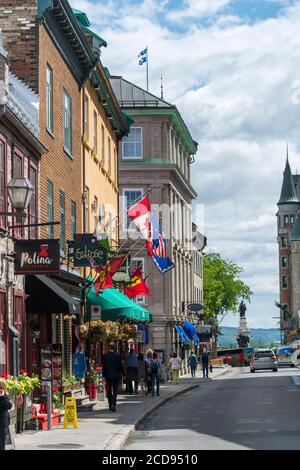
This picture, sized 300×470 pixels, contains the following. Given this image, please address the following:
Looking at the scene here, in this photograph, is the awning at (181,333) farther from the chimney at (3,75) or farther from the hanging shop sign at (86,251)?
the chimney at (3,75)

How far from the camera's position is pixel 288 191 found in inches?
6929

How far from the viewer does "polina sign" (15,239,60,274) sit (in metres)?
21.3

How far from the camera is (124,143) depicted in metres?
66.9

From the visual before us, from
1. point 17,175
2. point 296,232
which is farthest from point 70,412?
point 296,232

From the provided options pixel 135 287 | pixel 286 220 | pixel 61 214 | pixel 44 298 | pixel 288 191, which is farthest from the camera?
pixel 288 191

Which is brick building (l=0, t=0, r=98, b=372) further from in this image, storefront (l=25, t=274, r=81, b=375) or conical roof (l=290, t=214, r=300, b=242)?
conical roof (l=290, t=214, r=300, b=242)

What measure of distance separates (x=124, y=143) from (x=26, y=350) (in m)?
42.3

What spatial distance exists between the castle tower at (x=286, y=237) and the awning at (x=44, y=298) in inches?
5306

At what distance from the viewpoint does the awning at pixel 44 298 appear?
25.2 meters

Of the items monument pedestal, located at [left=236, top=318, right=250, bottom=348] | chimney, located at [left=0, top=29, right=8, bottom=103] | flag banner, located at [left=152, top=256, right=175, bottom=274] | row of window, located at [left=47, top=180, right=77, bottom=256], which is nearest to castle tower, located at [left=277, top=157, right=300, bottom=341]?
monument pedestal, located at [left=236, top=318, right=250, bottom=348]

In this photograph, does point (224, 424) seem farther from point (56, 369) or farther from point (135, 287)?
point (135, 287)

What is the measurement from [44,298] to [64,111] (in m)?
8.43
